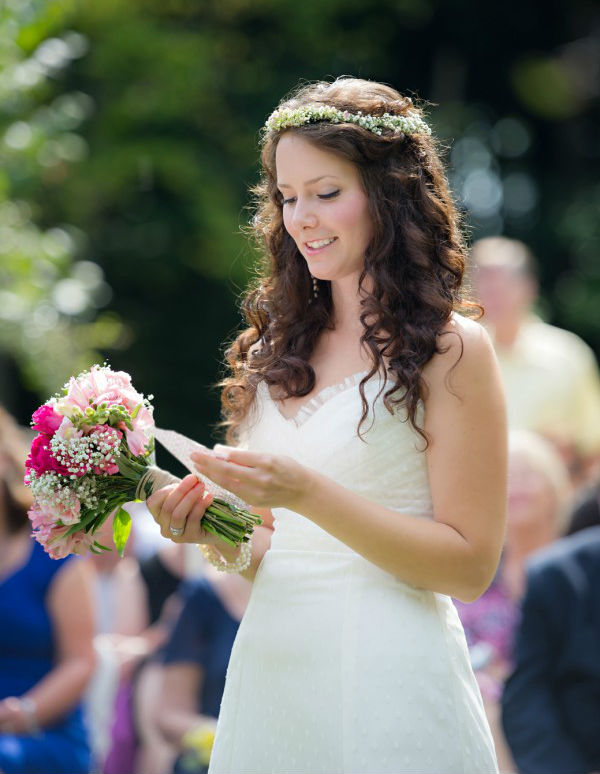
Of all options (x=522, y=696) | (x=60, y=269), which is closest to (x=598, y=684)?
(x=522, y=696)

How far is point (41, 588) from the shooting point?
5.12 m

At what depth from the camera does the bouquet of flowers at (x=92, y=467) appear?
2945 millimetres

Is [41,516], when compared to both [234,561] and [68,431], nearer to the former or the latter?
[68,431]

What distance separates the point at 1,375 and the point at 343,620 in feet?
33.4

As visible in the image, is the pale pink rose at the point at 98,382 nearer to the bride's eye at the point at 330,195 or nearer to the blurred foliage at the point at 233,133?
the bride's eye at the point at 330,195

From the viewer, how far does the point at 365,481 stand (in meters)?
3.00

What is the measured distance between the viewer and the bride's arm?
9.29 ft

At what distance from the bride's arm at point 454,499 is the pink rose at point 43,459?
59cm

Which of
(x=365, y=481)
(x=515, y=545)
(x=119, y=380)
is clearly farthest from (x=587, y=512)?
(x=119, y=380)

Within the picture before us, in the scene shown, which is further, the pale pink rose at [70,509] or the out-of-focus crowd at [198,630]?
the out-of-focus crowd at [198,630]

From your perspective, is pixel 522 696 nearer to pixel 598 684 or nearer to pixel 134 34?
pixel 598 684

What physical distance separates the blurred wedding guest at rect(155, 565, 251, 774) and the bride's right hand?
275 cm

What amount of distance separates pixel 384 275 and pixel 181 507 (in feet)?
2.38

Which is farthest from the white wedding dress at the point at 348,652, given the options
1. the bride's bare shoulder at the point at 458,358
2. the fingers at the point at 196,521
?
the fingers at the point at 196,521
